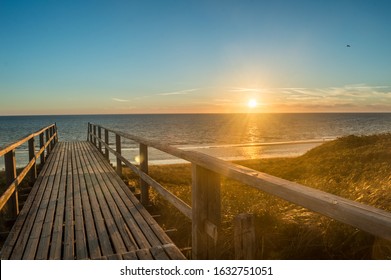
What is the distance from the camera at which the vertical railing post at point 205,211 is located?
2.85m

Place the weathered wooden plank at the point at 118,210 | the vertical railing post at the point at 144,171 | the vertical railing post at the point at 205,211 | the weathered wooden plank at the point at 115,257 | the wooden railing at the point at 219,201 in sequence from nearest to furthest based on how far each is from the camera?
the wooden railing at the point at 219,201 → the vertical railing post at the point at 205,211 → the weathered wooden plank at the point at 115,257 → the weathered wooden plank at the point at 118,210 → the vertical railing post at the point at 144,171

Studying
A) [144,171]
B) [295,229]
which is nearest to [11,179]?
[144,171]

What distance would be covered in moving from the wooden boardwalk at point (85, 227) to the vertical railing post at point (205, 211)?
0.33 metres

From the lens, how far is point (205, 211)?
9.64 feet

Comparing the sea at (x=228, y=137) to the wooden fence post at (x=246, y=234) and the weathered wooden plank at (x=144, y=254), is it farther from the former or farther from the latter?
the wooden fence post at (x=246, y=234)

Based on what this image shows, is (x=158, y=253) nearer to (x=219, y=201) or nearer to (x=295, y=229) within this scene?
(x=219, y=201)

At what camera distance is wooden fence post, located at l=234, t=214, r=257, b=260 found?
2043 millimetres

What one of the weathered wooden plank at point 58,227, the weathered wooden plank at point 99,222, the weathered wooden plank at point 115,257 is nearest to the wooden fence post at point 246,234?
the weathered wooden plank at point 115,257

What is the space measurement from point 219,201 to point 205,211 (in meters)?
0.18
